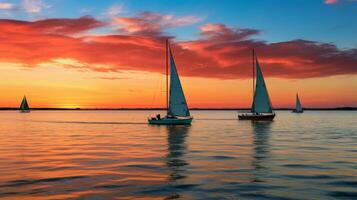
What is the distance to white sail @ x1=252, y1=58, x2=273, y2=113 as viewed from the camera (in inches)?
3974

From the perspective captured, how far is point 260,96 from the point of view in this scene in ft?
333

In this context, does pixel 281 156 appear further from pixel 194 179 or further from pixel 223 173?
pixel 194 179

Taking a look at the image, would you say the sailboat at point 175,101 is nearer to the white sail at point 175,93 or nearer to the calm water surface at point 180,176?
the white sail at point 175,93

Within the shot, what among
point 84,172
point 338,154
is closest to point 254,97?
point 338,154

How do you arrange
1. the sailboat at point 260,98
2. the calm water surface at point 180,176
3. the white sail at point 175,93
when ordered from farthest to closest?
the sailboat at point 260,98 → the white sail at point 175,93 → the calm water surface at point 180,176

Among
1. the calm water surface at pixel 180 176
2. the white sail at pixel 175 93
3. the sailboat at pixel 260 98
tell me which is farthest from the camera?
the sailboat at pixel 260 98

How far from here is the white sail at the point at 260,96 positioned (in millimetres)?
100938

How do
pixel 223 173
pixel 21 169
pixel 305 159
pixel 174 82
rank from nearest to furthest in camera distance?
pixel 223 173 < pixel 21 169 < pixel 305 159 < pixel 174 82

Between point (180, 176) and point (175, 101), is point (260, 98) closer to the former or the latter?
point (175, 101)

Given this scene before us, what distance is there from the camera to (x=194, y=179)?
22016 mm

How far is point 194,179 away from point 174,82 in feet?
195

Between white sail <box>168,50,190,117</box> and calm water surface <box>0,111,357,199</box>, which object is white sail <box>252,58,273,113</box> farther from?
calm water surface <box>0,111,357,199</box>

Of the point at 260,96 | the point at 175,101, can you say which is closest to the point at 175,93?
the point at 175,101

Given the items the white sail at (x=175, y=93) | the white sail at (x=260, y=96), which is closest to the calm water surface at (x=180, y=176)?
the white sail at (x=175, y=93)
